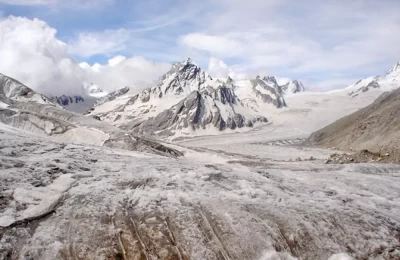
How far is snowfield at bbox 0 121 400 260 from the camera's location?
10625 mm

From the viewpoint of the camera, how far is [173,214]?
11.9 metres

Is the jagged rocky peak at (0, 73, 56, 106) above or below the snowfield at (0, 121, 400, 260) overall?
above

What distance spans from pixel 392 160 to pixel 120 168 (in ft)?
83.6

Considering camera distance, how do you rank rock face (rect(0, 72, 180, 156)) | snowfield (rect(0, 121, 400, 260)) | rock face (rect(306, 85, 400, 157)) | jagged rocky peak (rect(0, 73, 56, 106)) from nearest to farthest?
snowfield (rect(0, 121, 400, 260)) → rock face (rect(0, 72, 180, 156)) → jagged rocky peak (rect(0, 73, 56, 106)) → rock face (rect(306, 85, 400, 157))

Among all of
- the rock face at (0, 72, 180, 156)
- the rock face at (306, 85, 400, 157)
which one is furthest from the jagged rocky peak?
the rock face at (306, 85, 400, 157)

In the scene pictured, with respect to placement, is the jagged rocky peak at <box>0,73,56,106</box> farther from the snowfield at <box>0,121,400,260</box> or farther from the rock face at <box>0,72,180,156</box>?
the snowfield at <box>0,121,400,260</box>

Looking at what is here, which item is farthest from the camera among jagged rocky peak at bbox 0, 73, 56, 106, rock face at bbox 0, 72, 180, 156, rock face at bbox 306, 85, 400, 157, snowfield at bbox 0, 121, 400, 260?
rock face at bbox 306, 85, 400, 157

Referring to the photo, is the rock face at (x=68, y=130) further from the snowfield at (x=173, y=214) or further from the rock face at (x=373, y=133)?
the rock face at (x=373, y=133)

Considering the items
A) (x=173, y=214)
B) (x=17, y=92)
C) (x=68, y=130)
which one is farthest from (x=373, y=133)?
(x=173, y=214)

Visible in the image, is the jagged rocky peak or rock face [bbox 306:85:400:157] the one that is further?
rock face [bbox 306:85:400:157]

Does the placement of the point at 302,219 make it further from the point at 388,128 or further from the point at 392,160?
the point at 388,128

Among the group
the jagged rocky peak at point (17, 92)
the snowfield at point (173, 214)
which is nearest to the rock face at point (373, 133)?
the snowfield at point (173, 214)

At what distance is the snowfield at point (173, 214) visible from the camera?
1062 cm

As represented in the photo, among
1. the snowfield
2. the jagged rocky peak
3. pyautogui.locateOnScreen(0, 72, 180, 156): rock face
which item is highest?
the jagged rocky peak
